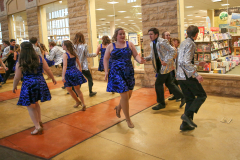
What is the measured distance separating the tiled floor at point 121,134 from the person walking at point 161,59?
408mm

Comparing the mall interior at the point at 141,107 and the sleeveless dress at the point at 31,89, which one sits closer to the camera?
the mall interior at the point at 141,107

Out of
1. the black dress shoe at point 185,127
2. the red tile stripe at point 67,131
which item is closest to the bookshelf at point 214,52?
the red tile stripe at point 67,131

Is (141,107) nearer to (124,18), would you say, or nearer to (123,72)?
(123,72)

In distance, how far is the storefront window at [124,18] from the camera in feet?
22.8

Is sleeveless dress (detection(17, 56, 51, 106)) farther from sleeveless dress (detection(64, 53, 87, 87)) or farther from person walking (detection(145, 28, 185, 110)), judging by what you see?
person walking (detection(145, 28, 185, 110))

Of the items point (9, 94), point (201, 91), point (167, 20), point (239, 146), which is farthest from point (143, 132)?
point (9, 94)

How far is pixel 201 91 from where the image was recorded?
320 cm

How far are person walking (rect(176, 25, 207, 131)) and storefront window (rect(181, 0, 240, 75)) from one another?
202cm

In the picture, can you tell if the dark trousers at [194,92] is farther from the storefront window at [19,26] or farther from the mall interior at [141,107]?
the storefront window at [19,26]

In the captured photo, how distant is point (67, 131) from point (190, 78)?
218 centimetres

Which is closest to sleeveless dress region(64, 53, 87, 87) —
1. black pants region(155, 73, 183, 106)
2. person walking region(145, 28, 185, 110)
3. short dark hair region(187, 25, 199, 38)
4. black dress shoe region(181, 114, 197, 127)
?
person walking region(145, 28, 185, 110)

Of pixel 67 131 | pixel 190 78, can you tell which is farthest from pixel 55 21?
pixel 190 78

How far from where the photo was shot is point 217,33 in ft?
18.5

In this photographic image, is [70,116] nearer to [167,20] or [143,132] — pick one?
[143,132]
